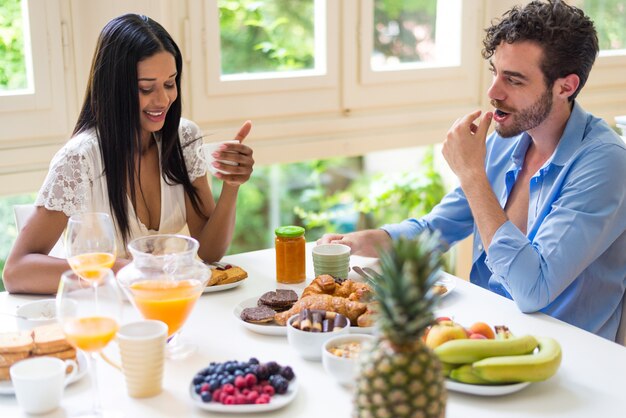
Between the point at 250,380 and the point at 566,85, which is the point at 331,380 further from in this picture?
the point at 566,85

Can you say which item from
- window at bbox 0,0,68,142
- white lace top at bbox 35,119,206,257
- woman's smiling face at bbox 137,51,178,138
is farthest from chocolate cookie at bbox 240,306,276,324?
window at bbox 0,0,68,142

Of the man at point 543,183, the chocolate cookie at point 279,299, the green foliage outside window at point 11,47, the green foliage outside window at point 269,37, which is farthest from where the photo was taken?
the green foliage outside window at point 269,37

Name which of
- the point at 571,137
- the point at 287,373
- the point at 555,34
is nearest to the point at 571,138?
the point at 571,137

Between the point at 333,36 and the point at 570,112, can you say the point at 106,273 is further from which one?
the point at 333,36

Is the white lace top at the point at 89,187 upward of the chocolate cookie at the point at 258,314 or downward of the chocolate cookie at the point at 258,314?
upward

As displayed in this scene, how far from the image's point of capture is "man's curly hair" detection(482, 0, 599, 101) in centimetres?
203

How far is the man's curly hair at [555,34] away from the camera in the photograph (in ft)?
6.67

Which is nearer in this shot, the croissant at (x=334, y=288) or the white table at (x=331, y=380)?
the white table at (x=331, y=380)

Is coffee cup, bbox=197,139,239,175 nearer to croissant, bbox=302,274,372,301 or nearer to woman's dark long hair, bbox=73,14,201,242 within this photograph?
woman's dark long hair, bbox=73,14,201,242

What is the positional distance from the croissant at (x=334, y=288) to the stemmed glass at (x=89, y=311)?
1.85 ft

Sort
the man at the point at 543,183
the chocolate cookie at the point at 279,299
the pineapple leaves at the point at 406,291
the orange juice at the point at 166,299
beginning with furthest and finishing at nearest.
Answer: the man at the point at 543,183 → the chocolate cookie at the point at 279,299 → the orange juice at the point at 166,299 → the pineapple leaves at the point at 406,291

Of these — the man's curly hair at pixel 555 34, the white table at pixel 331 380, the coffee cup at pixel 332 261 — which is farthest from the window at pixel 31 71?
the man's curly hair at pixel 555 34

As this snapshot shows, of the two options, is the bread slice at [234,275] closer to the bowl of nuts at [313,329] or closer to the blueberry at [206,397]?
the bowl of nuts at [313,329]

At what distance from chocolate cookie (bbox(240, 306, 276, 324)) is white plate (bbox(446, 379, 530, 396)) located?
0.43m
